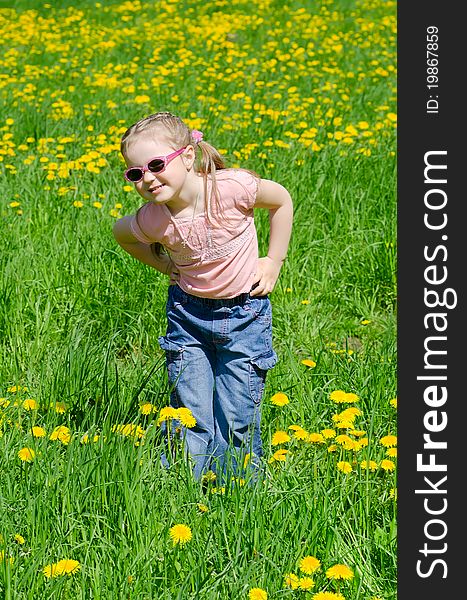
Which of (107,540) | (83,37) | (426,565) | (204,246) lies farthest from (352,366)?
(83,37)

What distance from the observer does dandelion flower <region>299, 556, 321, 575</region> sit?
207 centimetres

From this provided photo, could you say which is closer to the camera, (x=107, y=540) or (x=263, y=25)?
(x=107, y=540)

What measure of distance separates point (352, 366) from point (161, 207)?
955 millimetres

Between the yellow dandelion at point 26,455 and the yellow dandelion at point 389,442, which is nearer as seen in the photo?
the yellow dandelion at point 26,455

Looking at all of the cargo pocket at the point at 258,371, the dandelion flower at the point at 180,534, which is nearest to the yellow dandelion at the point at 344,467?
the cargo pocket at the point at 258,371

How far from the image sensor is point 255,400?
271cm

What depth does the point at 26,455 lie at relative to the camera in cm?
236

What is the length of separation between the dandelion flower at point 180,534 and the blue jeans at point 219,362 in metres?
0.47

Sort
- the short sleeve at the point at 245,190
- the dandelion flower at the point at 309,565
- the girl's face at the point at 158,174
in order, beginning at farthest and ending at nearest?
the short sleeve at the point at 245,190
the girl's face at the point at 158,174
the dandelion flower at the point at 309,565

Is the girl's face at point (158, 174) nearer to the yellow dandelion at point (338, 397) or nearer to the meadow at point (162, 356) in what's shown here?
the meadow at point (162, 356)

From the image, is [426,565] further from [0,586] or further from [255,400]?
[0,586]

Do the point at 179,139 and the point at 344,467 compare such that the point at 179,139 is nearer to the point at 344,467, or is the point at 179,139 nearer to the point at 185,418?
the point at 185,418

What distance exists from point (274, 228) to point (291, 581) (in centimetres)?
107

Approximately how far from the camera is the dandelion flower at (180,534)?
211cm
